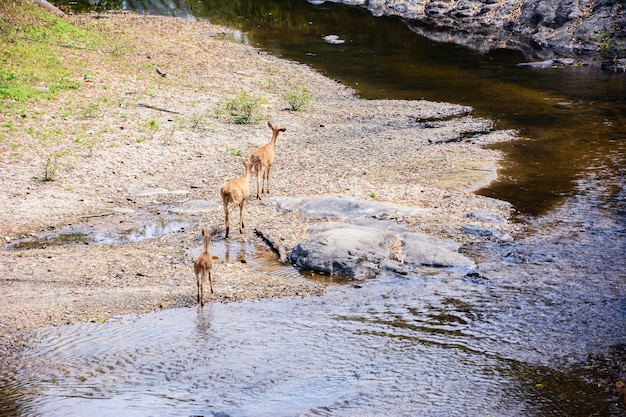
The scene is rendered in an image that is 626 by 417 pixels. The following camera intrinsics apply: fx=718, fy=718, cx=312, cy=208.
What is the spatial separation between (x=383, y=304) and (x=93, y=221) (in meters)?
6.12

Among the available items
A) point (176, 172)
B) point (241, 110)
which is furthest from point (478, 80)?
point (176, 172)

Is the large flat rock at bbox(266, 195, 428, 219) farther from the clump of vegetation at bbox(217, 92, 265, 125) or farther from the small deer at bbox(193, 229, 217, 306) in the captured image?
the clump of vegetation at bbox(217, 92, 265, 125)

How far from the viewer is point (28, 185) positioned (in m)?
14.7

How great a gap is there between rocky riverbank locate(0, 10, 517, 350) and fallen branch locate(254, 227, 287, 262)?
0.45 ft

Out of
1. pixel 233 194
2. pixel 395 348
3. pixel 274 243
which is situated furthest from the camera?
pixel 233 194

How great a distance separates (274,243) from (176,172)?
4663mm

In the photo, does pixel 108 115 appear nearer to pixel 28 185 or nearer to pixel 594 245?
pixel 28 185

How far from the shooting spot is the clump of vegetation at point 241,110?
20516 millimetres

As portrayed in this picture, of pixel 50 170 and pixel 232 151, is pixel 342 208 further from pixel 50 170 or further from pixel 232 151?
pixel 50 170

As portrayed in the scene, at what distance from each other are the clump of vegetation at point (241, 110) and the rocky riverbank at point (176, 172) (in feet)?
0.96

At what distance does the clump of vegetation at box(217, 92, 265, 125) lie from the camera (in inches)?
808

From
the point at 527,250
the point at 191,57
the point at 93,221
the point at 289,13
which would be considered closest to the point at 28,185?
the point at 93,221

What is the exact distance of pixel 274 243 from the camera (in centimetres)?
1270

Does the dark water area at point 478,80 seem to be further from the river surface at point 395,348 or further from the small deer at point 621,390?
the small deer at point 621,390
